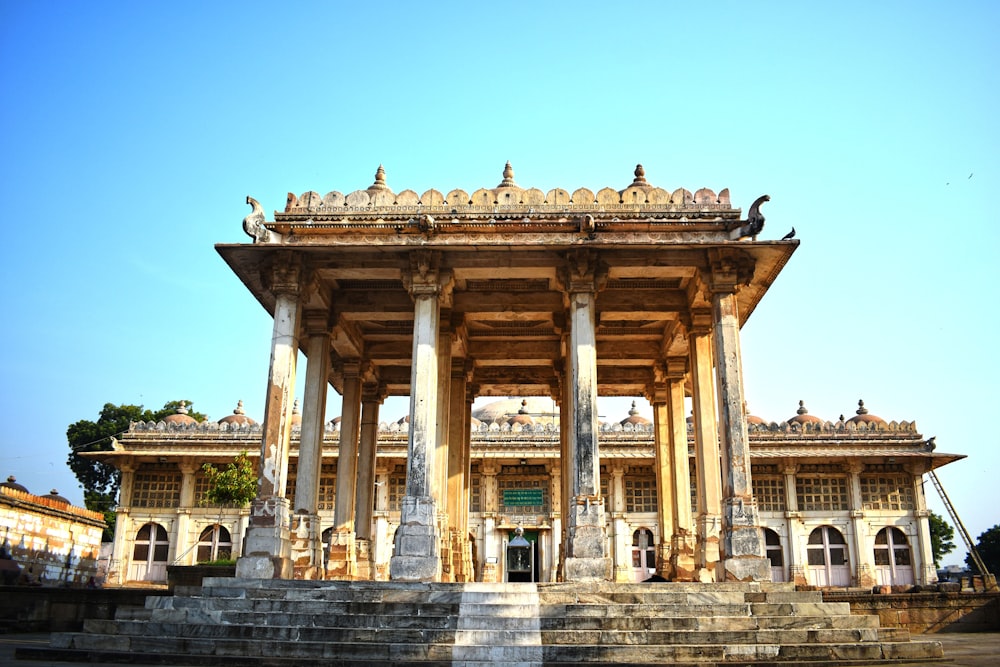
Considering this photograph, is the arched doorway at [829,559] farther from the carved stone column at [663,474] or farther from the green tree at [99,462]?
the green tree at [99,462]

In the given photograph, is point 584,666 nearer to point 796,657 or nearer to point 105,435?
point 796,657

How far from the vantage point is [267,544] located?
14.8 meters

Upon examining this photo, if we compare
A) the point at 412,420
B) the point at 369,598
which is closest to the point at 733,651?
the point at 369,598

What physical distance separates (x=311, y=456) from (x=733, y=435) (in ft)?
28.4

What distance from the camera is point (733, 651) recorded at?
10.5 metres

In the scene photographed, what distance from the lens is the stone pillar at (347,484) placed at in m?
19.8


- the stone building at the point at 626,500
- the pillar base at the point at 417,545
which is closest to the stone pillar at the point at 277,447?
the pillar base at the point at 417,545

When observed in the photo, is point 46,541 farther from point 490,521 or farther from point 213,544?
point 490,521

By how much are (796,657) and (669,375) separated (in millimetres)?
12114

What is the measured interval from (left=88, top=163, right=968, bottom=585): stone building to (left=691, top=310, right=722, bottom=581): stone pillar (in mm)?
45

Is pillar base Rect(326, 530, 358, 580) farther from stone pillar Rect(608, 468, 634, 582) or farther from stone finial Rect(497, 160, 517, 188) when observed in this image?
stone pillar Rect(608, 468, 634, 582)

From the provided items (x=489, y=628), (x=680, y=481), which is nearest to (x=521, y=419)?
(x=680, y=481)

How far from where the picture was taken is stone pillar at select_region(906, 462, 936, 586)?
35094 mm

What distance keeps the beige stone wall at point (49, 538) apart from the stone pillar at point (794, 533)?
30.2 meters
